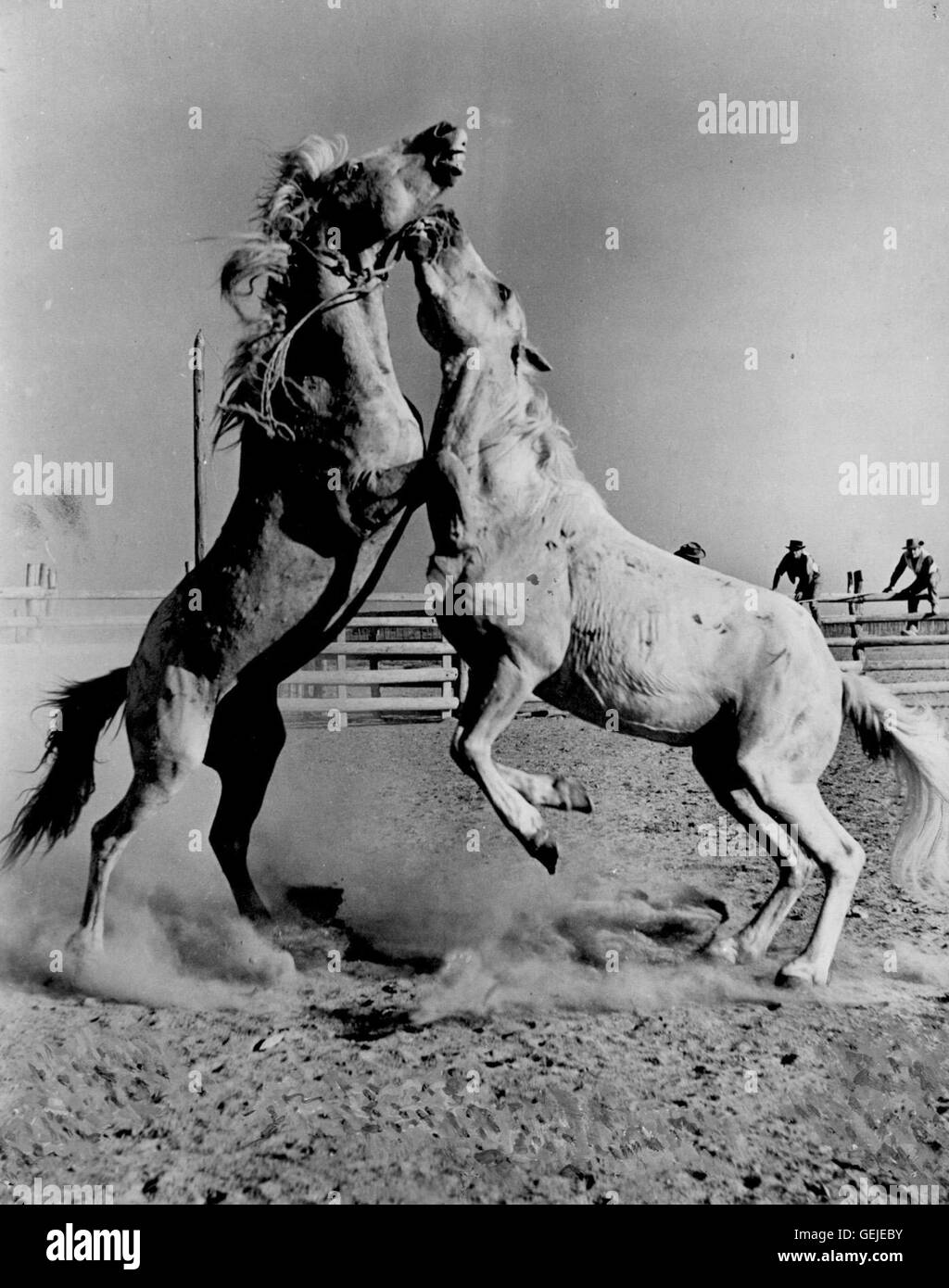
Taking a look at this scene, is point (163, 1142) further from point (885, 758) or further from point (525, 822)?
point (885, 758)

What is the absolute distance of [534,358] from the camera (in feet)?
11.7

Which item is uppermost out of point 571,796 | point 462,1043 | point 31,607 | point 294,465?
point 294,465

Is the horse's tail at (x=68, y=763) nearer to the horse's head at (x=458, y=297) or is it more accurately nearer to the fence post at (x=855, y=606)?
the horse's head at (x=458, y=297)

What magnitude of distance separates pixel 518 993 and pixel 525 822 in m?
0.65

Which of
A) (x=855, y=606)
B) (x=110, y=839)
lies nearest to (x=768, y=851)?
(x=110, y=839)

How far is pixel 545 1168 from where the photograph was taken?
2689mm

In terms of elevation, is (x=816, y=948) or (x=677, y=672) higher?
(x=677, y=672)

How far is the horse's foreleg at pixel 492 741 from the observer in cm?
316

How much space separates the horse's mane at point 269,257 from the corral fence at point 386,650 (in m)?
4.31

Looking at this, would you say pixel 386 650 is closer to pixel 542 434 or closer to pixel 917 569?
pixel 917 569

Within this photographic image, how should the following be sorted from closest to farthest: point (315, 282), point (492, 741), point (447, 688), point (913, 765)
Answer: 1. point (492, 741)
2. point (913, 765)
3. point (315, 282)
4. point (447, 688)

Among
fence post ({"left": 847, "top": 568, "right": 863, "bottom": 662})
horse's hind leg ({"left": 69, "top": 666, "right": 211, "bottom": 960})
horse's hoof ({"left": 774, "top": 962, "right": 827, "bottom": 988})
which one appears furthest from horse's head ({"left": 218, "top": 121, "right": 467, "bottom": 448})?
fence post ({"left": 847, "top": 568, "right": 863, "bottom": 662})

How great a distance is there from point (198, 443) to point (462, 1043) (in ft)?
10.1
